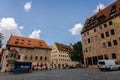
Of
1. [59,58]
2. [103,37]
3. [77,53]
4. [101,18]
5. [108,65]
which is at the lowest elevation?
[108,65]

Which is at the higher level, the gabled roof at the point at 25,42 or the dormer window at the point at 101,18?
the dormer window at the point at 101,18

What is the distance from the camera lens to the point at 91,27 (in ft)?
141

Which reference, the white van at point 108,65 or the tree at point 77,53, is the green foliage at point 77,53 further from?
the white van at point 108,65

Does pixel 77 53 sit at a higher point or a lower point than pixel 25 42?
lower

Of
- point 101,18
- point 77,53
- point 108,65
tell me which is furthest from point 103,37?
point 77,53

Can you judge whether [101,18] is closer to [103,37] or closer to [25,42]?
[103,37]

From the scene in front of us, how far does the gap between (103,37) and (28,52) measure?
1234 inches

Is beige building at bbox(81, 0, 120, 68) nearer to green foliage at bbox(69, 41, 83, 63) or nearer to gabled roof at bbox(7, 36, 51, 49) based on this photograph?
green foliage at bbox(69, 41, 83, 63)

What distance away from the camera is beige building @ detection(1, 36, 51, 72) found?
48031 millimetres

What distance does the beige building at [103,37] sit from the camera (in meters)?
34.5

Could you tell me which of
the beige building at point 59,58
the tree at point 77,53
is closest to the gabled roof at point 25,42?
the tree at point 77,53

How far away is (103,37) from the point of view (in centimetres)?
3844

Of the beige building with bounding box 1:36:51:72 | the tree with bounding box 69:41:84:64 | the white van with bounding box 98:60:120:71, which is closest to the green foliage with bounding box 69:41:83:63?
the tree with bounding box 69:41:84:64

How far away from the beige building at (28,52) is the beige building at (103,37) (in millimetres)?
19925
